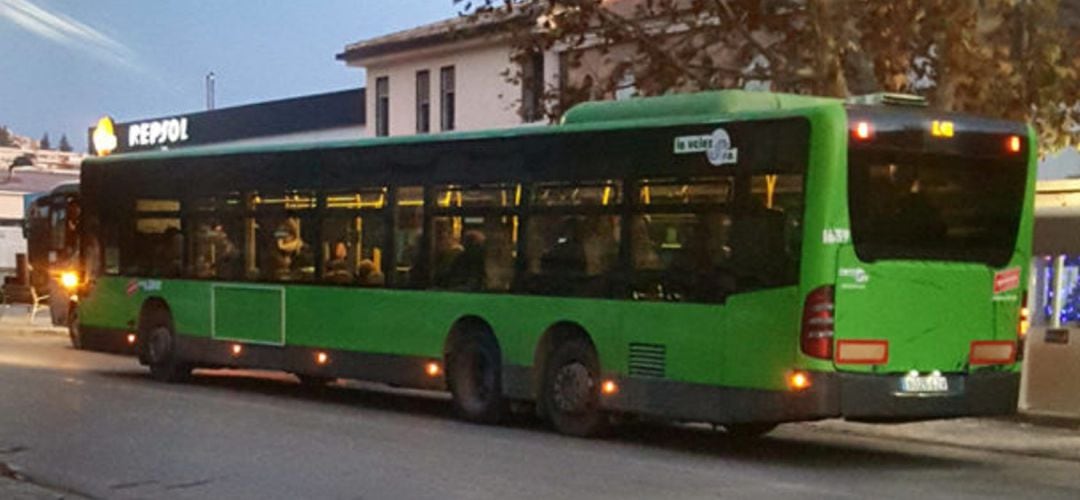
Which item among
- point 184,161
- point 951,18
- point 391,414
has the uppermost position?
point 951,18

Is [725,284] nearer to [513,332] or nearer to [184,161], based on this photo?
[513,332]

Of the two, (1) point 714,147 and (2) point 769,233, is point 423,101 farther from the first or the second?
(2) point 769,233

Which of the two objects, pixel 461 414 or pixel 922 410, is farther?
pixel 461 414

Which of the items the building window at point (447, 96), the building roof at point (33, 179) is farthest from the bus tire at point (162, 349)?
the building roof at point (33, 179)

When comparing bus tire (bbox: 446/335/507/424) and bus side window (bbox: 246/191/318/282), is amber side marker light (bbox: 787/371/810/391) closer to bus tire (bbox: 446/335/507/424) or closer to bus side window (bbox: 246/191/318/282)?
bus tire (bbox: 446/335/507/424)

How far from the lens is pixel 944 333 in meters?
14.8

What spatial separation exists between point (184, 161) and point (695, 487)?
1181 cm

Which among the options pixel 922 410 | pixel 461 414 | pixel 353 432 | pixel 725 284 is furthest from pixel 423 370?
pixel 922 410

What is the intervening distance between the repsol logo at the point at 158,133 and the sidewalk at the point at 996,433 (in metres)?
37.1

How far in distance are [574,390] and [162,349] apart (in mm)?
8368

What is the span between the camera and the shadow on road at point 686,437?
50.7 feet

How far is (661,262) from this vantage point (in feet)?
51.8

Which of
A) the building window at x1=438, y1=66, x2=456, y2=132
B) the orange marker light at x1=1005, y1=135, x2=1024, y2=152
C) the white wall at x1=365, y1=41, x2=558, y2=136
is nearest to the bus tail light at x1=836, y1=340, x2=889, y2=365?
the orange marker light at x1=1005, y1=135, x2=1024, y2=152

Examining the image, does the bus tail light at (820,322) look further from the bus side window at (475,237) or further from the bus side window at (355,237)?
the bus side window at (355,237)
